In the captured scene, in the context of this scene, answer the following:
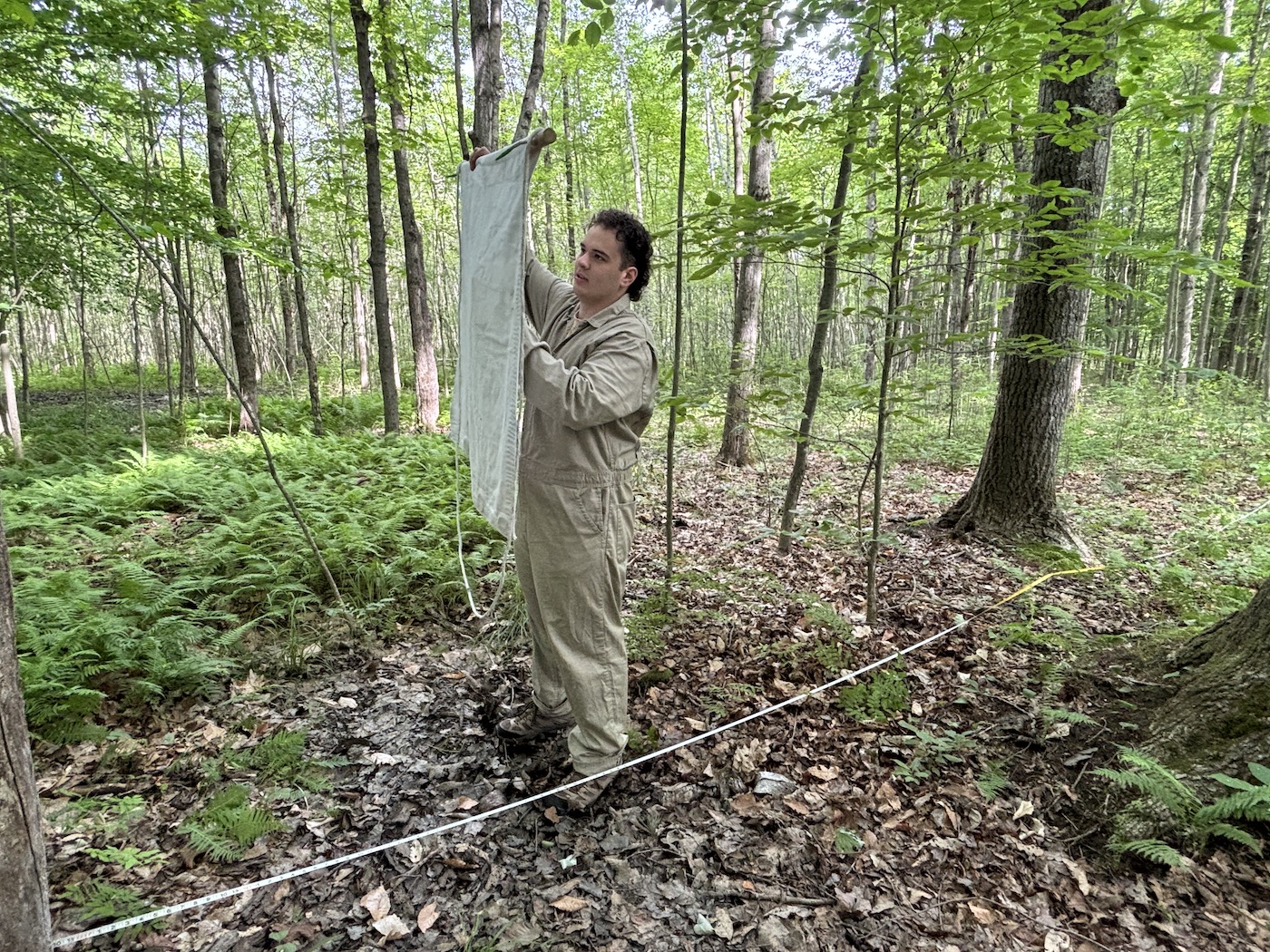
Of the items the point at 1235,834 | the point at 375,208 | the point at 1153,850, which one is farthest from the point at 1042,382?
the point at 375,208

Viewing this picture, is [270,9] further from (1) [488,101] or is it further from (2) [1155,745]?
(2) [1155,745]

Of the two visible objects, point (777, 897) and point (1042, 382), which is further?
point (1042, 382)

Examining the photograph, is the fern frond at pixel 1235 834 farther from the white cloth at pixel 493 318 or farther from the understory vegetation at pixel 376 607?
the white cloth at pixel 493 318

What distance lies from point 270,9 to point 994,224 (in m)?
8.68

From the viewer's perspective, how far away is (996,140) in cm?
334

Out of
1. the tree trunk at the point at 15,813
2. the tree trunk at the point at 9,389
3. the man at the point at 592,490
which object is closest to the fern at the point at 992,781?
the man at the point at 592,490

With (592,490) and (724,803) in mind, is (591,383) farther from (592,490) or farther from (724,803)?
(724,803)

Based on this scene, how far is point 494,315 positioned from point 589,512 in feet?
3.19

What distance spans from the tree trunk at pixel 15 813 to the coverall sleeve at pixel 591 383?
158 cm

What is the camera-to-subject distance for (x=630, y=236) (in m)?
2.70

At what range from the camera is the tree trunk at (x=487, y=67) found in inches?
159

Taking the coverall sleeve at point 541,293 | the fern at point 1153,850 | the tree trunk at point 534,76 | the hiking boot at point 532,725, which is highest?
the tree trunk at point 534,76

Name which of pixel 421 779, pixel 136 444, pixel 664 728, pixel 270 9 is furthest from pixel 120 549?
pixel 270 9

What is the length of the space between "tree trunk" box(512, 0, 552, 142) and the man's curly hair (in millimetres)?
1735
